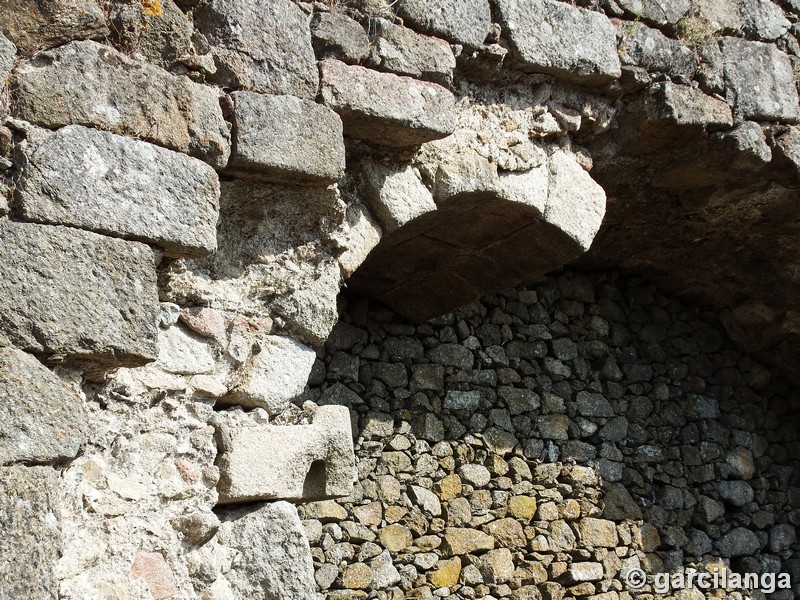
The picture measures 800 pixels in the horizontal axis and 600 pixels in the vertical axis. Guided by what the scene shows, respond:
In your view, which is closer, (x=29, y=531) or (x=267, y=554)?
(x=29, y=531)

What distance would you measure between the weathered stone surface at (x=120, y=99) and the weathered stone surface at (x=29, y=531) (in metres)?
0.86

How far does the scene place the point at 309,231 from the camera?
120 inches

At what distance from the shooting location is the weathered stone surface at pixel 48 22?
2.33 m

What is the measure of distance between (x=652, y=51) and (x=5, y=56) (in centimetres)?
274

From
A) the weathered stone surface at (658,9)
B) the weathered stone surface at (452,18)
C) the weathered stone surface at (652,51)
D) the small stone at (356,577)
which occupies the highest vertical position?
the weathered stone surface at (658,9)

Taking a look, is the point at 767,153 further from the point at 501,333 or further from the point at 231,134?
the point at 231,134

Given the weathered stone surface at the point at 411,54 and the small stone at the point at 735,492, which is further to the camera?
the small stone at the point at 735,492

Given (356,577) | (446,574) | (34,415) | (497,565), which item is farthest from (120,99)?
(497,565)

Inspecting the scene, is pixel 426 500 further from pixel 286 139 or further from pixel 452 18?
pixel 286 139

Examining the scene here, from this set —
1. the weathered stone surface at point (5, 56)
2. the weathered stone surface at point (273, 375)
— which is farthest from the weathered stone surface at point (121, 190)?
the weathered stone surface at point (273, 375)

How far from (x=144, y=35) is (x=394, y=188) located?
1033 millimetres

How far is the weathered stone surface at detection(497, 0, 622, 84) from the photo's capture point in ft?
11.9

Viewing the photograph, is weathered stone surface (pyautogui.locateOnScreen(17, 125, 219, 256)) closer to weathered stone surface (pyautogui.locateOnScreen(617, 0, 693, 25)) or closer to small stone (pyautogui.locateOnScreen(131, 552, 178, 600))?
small stone (pyautogui.locateOnScreen(131, 552, 178, 600))

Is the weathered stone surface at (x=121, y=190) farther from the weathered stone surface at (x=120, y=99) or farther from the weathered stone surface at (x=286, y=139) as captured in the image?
the weathered stone surface at (x=286, y=139)
